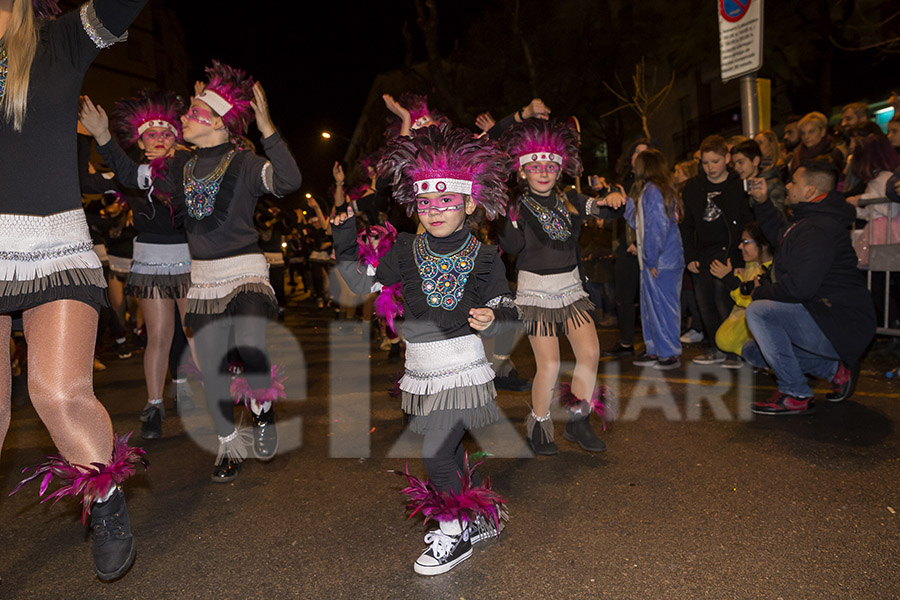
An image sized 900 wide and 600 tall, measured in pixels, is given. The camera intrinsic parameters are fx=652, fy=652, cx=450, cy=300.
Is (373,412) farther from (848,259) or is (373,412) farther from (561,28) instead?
(561,28)

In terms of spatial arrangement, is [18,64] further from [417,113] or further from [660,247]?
[660,247]

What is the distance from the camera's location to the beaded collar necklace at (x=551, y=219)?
13.2ft

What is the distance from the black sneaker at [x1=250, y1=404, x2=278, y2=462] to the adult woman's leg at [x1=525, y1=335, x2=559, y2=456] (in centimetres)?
164

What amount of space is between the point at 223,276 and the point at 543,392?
80.7 inches

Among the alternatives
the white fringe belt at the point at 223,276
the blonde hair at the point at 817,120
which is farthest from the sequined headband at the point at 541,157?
the blonde hair at the point at 817,120

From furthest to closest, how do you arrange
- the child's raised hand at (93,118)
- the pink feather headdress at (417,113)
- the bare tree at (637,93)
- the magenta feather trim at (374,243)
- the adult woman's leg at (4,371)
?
the bare tree at (637,93) < the pink feather headdress at (417,113) < the child's raised hand at (93,118) < the magenta feather trim at (374,243) < the adult woman's leg at (4,371)

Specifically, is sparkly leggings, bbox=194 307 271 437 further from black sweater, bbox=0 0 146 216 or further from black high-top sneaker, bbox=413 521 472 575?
black high-top sneaker, bbox=413 521 472 575

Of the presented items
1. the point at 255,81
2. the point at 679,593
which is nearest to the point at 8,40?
the point at 255,81

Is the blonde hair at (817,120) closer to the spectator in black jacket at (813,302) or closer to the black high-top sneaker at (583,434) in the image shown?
the spectator in black jacket at (813,302)

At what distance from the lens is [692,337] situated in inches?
Answer: 312

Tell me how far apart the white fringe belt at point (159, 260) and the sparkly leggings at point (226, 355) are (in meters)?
1.07

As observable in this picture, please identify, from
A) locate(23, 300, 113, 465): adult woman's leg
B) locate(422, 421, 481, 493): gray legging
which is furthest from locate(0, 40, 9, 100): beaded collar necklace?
A: locate(422, 421, 481, 493): gray legging

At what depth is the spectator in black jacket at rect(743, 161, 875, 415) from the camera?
4672mm

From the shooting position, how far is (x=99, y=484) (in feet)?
7.90
